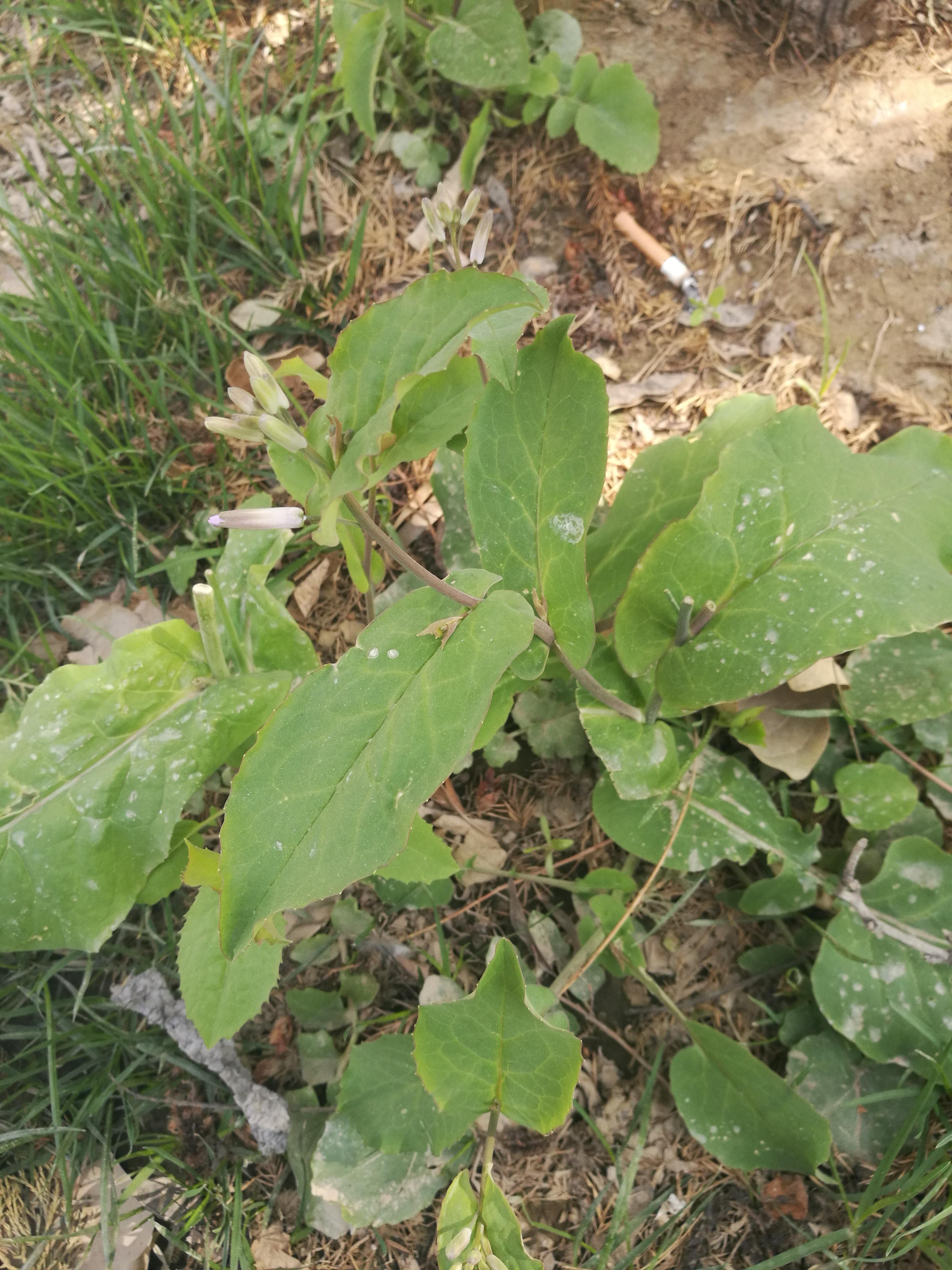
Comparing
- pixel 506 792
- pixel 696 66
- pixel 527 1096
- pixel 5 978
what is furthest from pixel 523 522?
pixel 696 66

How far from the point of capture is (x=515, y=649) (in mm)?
1332

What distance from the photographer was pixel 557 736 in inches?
89.2

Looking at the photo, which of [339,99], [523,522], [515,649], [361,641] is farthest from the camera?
[339,99]

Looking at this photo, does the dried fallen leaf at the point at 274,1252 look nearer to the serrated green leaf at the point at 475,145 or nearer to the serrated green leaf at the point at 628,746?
the serrated green leaf at the point at 628,746

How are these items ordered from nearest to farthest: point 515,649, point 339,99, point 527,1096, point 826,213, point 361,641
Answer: point 515,649 < point 361,641 < point 527,1096 < point 826,213 < point 339,99

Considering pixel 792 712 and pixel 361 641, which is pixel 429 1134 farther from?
pixel 792 712

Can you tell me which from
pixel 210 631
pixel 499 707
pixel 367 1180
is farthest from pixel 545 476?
pixel 367 1180

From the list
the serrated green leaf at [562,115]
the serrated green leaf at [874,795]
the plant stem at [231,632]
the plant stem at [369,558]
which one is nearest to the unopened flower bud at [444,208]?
the plant stem at [369,558]

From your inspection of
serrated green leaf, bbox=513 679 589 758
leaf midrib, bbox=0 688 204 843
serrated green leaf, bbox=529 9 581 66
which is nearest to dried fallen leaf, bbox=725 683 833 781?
serrated green leaf, bbox=513 679 589 758

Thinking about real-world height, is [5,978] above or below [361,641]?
below

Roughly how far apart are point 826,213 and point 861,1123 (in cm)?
270

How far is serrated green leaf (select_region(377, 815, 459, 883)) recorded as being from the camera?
190 centimetres

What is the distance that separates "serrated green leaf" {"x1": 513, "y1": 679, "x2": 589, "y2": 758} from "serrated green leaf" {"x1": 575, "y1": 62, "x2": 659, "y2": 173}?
1.78m

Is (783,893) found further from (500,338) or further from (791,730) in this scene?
(500,338)
